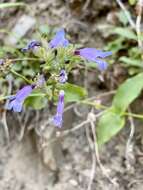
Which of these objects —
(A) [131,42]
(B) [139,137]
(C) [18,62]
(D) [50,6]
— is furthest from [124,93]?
(D) [50,6]

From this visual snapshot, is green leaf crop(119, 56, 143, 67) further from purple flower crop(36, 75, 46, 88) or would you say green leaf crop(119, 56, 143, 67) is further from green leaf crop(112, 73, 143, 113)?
purple flower crop(36, 75, 46, 88)

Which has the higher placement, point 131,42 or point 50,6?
point 50,6

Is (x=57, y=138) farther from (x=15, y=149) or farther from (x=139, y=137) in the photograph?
(x=139, y=137)

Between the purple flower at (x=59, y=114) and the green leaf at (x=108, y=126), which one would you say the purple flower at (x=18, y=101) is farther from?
the green leaf at (x=108, y=126)

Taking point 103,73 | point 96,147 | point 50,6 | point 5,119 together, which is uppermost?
point 50,6

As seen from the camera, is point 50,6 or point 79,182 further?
point 50,6

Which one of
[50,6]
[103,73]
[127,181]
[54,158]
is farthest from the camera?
[50,6]

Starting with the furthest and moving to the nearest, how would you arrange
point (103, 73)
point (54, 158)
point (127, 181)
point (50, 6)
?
point (50, 6) < point (103, 73) < point (54, 158) < point (127, 181)
